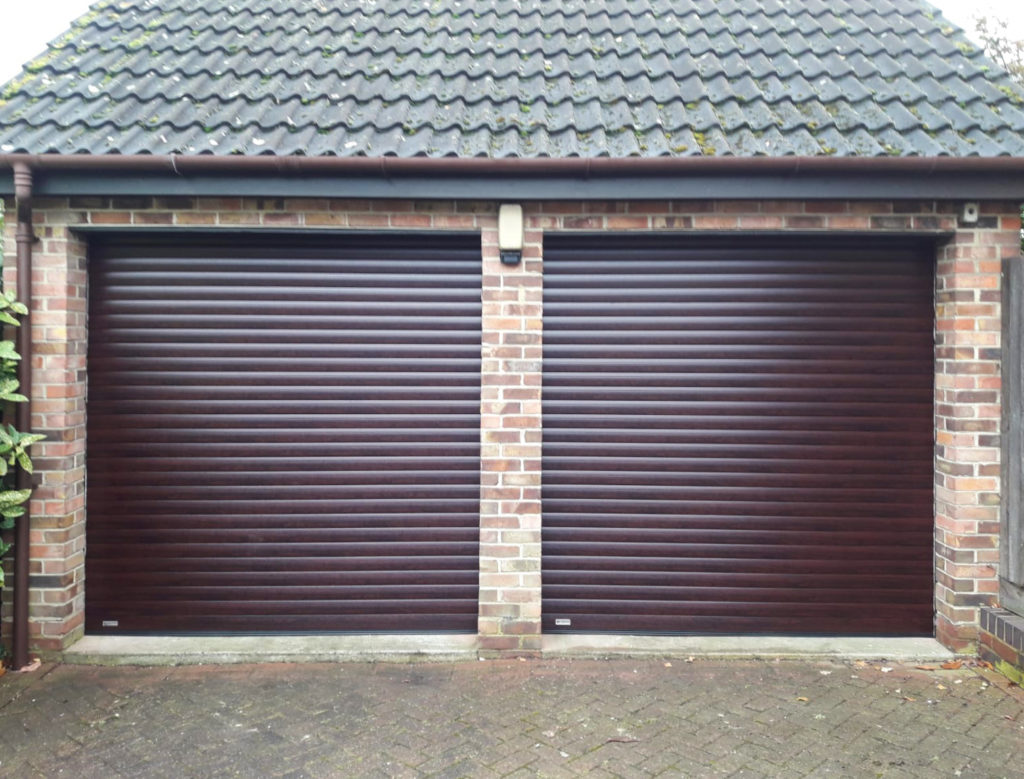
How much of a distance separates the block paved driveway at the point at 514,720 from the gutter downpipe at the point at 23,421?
245 millimetres

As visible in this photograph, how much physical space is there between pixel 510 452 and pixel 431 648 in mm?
1364

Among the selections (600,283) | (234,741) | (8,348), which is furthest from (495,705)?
(8,348)

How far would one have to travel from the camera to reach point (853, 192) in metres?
4.19

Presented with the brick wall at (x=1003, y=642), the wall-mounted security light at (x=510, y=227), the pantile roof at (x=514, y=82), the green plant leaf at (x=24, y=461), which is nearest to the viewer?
the brick wall at (x=1003, y=642)

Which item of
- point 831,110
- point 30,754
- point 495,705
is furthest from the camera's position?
point 831,110

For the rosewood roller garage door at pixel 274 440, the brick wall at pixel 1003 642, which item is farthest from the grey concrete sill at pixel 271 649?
the brick wall at pixel 1003 642

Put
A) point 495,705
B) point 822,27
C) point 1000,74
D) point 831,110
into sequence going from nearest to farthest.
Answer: point 495,705 → point 831,110 → point 1000,74 → point 822,27

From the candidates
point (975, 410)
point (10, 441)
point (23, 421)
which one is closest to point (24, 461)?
point (10, 441)

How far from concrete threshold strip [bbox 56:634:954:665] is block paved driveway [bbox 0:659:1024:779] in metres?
0.09

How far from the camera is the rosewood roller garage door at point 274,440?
466 centimetres

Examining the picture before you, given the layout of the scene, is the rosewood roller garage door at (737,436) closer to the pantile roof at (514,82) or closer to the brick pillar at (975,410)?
the brick pillar at (975,410)

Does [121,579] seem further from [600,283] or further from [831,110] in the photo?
[831,110]

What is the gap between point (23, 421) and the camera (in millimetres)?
4250

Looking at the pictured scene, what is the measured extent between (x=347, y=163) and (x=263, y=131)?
28.0 inches
